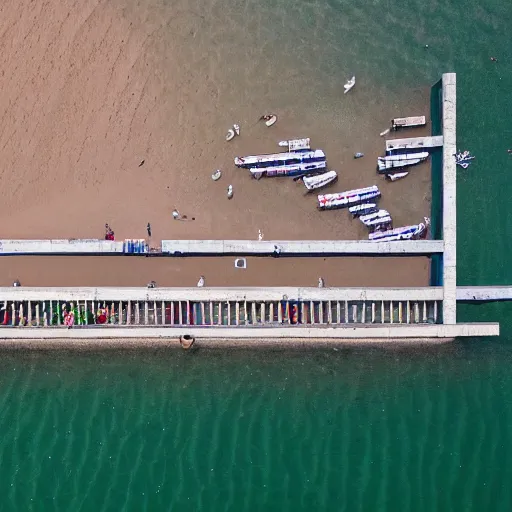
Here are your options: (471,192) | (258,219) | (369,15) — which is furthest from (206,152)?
(471,192)

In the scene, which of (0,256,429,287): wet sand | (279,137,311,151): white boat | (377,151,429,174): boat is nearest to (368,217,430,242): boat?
(0,256,429,287): wet sand

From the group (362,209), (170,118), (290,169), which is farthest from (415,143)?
(170,118)

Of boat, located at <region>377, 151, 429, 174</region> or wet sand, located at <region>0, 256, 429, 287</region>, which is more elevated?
boat, located at <region>377, 151, 429, 174</region>

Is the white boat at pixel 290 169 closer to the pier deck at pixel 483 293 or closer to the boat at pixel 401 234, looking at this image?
the boat at pixel 401 234

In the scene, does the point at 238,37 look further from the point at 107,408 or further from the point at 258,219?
the point at 107,408

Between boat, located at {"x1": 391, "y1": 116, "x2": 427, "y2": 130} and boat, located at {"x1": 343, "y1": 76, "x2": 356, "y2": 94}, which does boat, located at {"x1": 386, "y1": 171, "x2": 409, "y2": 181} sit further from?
boat, located at {"x1": 343, "y1": 76, "x2": 356, "y2": 94}
